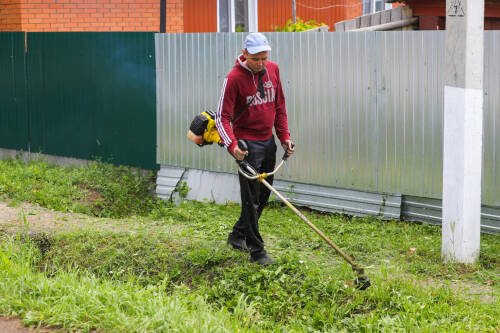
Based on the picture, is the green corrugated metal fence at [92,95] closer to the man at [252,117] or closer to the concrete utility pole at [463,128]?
the man at [252,117]

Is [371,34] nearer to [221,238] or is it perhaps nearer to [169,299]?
[221,238]

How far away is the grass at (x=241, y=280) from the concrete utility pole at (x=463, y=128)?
10.5 inches

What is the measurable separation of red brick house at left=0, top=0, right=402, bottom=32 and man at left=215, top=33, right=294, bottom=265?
7131mm

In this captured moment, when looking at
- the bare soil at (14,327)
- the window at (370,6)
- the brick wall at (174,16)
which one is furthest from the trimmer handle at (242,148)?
the window at (370,6)

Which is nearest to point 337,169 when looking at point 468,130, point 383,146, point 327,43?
point 383,146

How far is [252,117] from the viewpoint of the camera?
20.6 feet

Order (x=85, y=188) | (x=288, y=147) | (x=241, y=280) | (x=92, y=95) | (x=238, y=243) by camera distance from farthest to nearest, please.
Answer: (x=92, y=95)
(x=85, y=188)
(x=238, y=243)
(x=288, y=147)
(x=241, y=280)

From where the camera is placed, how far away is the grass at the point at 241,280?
195 inches

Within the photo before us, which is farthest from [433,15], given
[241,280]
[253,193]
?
[241,280]

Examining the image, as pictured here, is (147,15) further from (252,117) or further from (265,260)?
(265,260)

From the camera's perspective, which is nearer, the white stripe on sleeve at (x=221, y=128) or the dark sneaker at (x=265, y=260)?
the white stripe on sleeve at (x=221, y=128)

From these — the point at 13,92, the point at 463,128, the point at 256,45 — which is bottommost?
the point at 463,128

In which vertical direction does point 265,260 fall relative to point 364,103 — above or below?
below

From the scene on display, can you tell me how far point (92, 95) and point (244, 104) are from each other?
560cm
